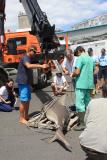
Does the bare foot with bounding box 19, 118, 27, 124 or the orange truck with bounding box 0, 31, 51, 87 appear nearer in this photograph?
the bare foot with bounding box 19, 118, 27, 124

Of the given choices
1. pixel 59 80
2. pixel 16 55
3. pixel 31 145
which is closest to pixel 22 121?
pixel 31 145

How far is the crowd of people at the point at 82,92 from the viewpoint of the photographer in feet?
20.2

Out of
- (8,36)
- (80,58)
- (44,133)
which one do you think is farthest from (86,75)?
(8,36)

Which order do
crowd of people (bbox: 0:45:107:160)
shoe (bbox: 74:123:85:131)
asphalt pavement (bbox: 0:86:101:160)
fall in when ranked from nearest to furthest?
crowd of people (bbox: 0:45:107:160) → asphalt pavement (bbox: 0:86:101:160) → shoe (bbox: 74:123:85:131)

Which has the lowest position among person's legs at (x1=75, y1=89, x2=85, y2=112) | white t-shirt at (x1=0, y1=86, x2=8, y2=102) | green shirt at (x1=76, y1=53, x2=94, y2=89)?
white t-shirt at (x1=0, y1=86, x2=8, y2=102)

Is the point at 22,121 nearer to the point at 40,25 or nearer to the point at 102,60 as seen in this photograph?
the point at 40,25

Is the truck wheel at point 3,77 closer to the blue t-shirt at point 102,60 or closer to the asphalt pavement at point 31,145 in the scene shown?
the blue t-shirt at point 102,60

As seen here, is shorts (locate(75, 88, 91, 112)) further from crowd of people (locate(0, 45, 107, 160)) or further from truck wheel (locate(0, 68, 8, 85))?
truck wheel (locate(0, 68, 8, 85))

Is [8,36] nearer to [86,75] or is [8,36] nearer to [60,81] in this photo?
[60,81]

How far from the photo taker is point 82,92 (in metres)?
9.42

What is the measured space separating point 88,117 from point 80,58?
10.3ft

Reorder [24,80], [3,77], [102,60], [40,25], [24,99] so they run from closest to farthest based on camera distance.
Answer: [24,80]
[24,99]
[3,77]
[40,25]
[102,60]

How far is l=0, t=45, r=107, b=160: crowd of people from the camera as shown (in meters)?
6.16

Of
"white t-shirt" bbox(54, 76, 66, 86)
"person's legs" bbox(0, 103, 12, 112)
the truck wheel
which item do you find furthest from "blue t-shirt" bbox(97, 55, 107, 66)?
"person's legs" bbox(0, 103, 12, 112)
